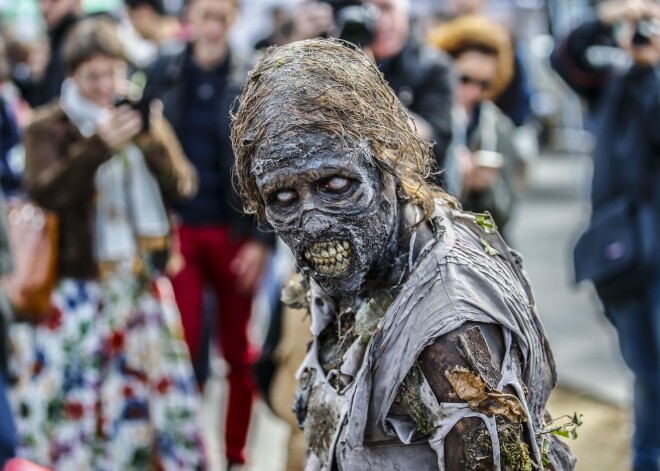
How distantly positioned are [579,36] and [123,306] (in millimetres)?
2575

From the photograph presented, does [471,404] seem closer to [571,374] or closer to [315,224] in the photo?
[315,224]

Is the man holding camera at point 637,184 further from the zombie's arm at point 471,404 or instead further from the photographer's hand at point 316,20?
the zombie's arm at point 471,404

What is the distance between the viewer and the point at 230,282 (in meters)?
5.04

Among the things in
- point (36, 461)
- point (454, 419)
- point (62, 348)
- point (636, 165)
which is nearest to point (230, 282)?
point (62, 348)

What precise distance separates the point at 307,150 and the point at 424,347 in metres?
0.42

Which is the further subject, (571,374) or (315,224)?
(571,374)

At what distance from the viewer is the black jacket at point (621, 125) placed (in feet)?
13.8

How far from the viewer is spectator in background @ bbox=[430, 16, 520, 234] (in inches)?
188

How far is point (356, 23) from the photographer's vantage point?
410 cm

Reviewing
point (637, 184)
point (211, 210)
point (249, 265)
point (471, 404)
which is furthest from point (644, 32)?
point (471, 404)

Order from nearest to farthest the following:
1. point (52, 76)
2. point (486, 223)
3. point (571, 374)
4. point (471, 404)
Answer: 1. point (471, 404)
2. point (486, 223)
3. point (52, 76)
4. point (571, 374)

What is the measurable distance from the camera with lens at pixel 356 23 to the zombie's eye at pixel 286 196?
223 cm

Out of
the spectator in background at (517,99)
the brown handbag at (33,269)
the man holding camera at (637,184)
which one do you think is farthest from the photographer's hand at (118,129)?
the spectator in background at (517,99)

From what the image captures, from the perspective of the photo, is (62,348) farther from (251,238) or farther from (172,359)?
(251,238)
